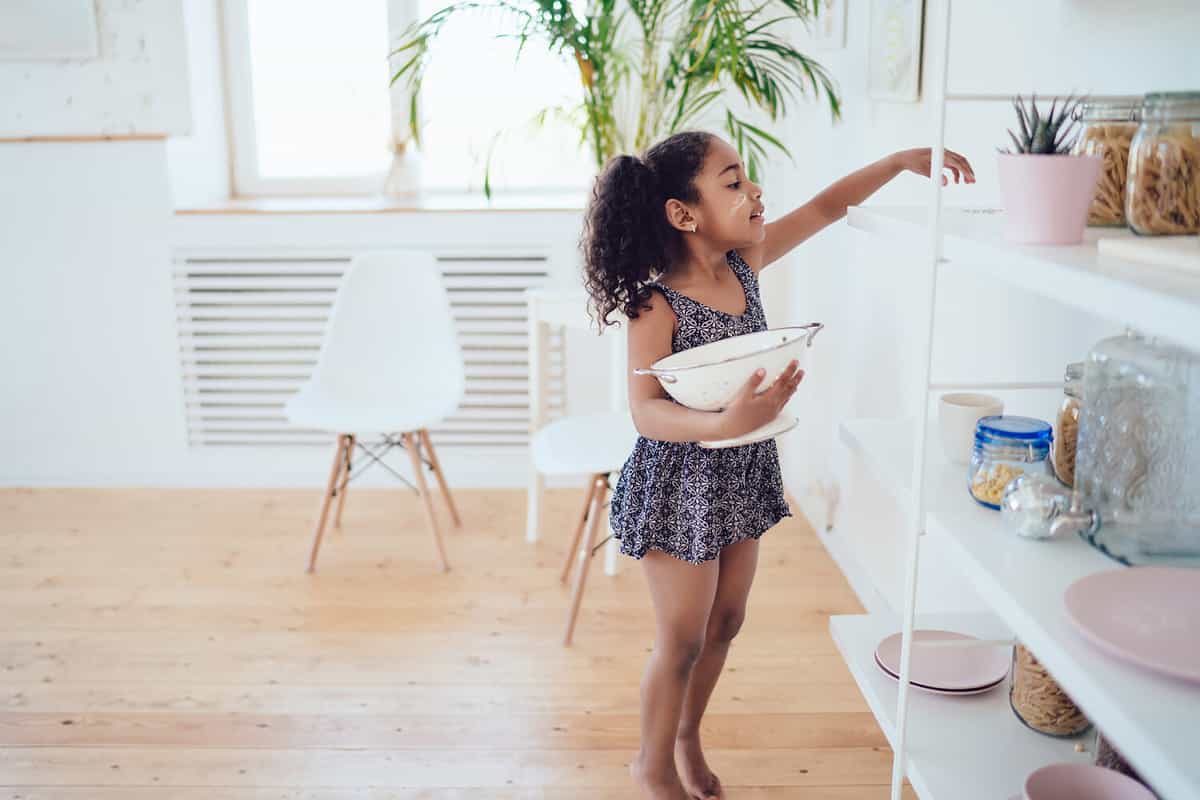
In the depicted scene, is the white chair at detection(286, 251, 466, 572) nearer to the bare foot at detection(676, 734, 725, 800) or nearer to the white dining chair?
the white dining chair

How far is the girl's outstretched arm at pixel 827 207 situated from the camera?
164 centimetres

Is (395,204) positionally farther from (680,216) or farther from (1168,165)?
(1168,165)

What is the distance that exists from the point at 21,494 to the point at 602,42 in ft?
8.06

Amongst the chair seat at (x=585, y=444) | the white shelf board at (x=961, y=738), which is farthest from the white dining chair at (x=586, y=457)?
the white shelf board at (x=961, y=738)

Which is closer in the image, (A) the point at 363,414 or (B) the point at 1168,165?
(B) the point at 1168,165

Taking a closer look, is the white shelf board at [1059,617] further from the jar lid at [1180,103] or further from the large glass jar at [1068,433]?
the jar lid at [1180,103]

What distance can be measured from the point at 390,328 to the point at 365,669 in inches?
43.3

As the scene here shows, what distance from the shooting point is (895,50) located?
7.66 ft

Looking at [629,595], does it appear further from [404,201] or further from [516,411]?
[404,201]

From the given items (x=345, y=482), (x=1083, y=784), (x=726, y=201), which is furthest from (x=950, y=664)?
(x=345, y=482)

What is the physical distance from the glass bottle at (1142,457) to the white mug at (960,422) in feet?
0.77

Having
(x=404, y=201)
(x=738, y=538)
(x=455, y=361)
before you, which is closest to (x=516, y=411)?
(x=455, y=361)

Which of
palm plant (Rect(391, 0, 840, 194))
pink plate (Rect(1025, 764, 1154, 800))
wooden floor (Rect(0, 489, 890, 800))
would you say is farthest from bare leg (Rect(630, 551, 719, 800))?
palm plant (Rect(391, 0, 840, 194))

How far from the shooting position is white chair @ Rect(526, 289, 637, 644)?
8.46ft
